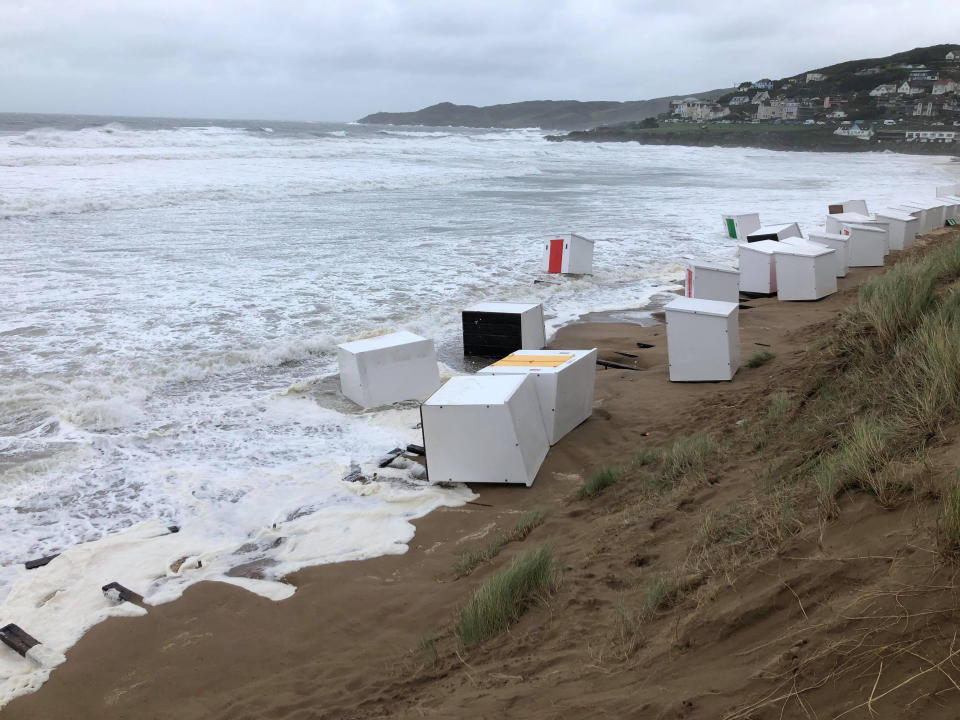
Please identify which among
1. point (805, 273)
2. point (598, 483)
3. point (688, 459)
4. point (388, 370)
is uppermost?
point (805, 273)

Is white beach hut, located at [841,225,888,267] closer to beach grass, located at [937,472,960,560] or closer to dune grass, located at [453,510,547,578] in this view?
dune grass, located at [453,510,547,578]

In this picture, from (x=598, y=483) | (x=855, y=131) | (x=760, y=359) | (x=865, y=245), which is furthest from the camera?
(x=855, y=131)

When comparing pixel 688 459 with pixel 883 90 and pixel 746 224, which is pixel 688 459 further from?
pixel 883 90

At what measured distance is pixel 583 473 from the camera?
6.87 metres

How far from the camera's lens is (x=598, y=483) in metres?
6.19

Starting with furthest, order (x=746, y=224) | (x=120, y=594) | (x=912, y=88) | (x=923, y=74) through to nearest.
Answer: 1. (x=923, y=74)
2. (x=912, y=88)
3. (x=746, y=224)
4. (x=120, y=594)

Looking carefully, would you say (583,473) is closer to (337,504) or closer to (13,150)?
(337,504)

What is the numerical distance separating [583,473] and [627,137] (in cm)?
11459

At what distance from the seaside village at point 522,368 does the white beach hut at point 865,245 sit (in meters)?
2.79

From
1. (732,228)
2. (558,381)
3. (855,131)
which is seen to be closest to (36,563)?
(558,381)

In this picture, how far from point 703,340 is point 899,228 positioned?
12.5 m

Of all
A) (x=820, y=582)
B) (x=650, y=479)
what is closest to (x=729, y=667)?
(x=820, y=582)

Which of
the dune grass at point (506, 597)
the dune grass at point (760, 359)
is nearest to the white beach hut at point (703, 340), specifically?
the dune grass at point (760, 359)

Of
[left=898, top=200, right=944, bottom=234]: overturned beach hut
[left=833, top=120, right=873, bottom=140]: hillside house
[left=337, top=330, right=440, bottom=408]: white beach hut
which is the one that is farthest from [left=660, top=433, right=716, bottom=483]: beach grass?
[left=833, top=120, right=873, bottom=140]: hillside house
